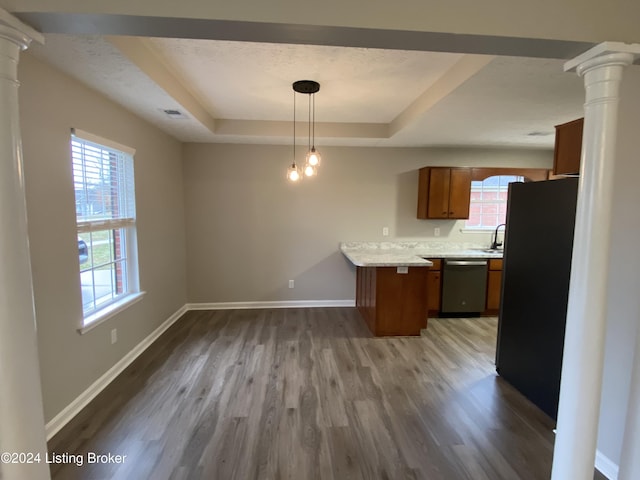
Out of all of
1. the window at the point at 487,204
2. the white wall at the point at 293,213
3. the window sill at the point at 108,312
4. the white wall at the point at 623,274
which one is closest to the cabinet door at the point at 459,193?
the white wall at the point at 293,213

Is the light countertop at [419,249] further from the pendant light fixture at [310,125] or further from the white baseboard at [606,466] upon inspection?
the white baseboard at [606,466]

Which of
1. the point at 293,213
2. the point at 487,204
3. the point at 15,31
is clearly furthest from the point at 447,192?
the point at 15,31

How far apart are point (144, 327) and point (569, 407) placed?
365cm

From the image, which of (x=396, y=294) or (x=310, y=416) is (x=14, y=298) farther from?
(x=396, y=294)

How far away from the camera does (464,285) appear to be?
4.48m

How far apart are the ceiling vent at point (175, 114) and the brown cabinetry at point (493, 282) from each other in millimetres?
4223

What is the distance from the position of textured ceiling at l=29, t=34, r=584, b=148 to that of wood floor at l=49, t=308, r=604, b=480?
7.96ft

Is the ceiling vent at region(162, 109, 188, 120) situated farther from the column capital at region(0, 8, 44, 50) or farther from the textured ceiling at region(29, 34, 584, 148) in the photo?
the column capital at region(0, 8, 44, 50)

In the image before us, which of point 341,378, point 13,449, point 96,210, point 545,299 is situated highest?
point 96,210

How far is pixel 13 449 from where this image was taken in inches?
53.8

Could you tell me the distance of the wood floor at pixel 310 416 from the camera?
1922mm

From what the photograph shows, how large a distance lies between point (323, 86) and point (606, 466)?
338 cm

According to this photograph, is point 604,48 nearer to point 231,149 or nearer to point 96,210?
point 96,210

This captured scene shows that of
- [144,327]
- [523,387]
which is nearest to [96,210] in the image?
[144,327]
